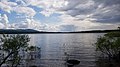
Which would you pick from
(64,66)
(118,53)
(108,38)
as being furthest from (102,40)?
(64,66)

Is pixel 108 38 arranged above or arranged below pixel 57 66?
above

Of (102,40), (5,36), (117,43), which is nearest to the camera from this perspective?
(5,36)

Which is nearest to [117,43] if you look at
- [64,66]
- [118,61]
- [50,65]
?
[118,61]

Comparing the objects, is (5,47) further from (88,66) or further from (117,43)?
(117,43)

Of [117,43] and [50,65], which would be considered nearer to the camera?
[117,43]

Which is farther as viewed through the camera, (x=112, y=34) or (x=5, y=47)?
(x=112, y=34)

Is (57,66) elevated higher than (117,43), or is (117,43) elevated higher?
(117,43)

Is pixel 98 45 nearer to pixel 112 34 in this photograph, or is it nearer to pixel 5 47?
pixel 112 34

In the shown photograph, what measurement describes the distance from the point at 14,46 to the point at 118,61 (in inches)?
1712

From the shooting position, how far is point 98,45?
69.6 metres

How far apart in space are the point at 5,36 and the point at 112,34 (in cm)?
4317

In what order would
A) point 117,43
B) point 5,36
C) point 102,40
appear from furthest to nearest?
point 102,40 → point 117,43 → point 5,36

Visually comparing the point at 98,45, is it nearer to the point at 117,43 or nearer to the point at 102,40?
→ the point at 102,40

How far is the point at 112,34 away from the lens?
6944 cm
